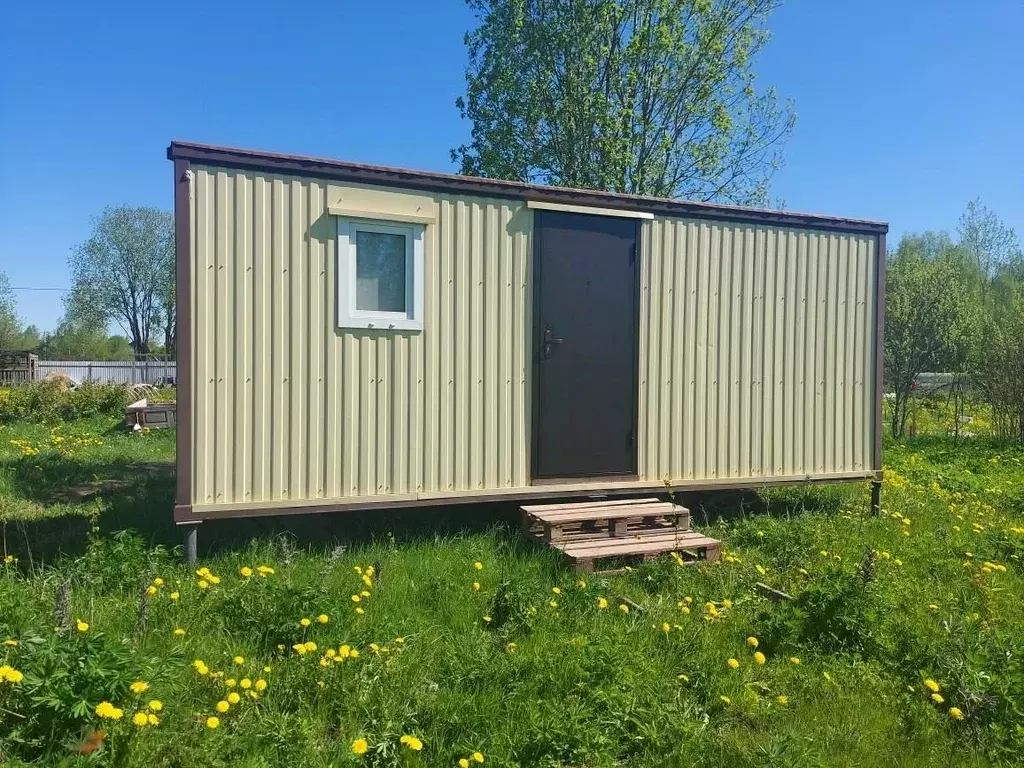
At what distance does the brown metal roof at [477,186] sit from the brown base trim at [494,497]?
236 cm

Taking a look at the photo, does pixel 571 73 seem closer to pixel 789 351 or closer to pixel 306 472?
pixel 789 351

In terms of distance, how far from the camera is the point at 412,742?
8.99 ft

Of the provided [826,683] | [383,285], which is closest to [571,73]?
[383,285]

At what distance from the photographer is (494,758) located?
9.21ft

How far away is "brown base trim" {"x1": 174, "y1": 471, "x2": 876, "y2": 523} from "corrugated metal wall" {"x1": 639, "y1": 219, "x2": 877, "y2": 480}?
10 centimetres

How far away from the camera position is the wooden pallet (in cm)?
543

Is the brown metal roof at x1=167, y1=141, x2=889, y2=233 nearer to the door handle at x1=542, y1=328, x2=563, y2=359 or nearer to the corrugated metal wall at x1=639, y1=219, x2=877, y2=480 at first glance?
the corrugated metal wall at x1=639, y1=219, x2=877, y2=480

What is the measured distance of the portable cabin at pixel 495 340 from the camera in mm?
5164

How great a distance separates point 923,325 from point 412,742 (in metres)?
15.5

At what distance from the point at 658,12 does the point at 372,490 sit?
51.3ft

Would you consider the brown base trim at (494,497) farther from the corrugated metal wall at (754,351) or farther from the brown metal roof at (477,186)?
the brown metal roof at (477,186)

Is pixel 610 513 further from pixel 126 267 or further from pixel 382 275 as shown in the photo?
pixel 126 267

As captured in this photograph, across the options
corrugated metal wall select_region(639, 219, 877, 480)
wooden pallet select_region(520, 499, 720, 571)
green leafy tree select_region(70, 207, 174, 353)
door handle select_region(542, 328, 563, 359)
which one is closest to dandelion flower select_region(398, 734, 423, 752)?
wooden pallet select_region(520, 499, 720, 571)

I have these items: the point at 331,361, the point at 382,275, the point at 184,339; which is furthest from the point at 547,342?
the point at 184,339
